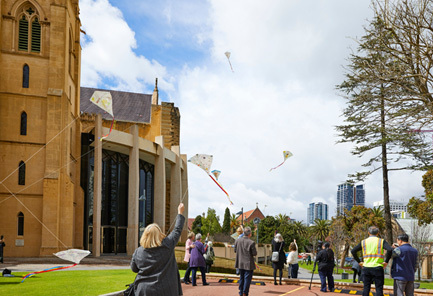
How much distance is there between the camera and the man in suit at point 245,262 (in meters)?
12.2

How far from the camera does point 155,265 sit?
5.55 meters

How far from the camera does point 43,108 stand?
3516cm

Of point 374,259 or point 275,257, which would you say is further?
point 275,257

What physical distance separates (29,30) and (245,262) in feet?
97.3

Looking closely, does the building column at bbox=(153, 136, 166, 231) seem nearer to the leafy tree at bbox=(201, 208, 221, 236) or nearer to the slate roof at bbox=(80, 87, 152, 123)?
the slate roof at bbox=(80, 87, 152, 123)

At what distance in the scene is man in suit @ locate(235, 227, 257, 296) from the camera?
1218 centimetres

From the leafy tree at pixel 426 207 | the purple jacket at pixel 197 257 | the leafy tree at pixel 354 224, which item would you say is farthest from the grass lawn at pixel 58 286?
the leafy tree at pixel 354 224

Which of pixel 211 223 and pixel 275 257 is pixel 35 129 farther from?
pixel 211 223

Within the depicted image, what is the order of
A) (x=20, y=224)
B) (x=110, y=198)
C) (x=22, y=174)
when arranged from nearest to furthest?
(x=20, y=224) < (x=22, y=174) < (x=110, y=198)

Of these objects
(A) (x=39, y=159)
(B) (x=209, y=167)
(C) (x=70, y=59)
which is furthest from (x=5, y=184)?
(B) (x=209, y=167)

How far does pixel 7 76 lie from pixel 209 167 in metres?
16.3

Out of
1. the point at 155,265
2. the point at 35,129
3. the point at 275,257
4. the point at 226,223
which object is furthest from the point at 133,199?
the point at 226,223

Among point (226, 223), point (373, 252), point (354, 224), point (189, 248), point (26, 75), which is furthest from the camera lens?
point (226, 223)

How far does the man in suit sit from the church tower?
78.7 ft
